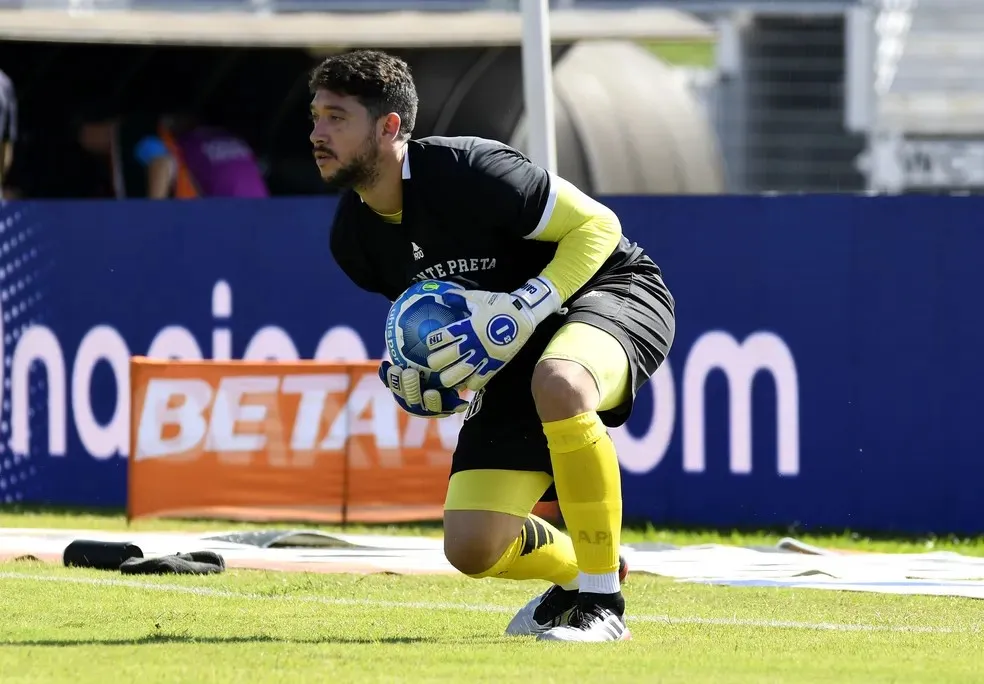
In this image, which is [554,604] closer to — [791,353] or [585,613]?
[585,613]

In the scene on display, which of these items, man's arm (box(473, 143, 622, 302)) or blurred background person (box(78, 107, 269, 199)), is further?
blurred background person (box(78, 107, 269, 199))

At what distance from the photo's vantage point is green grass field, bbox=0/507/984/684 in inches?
211

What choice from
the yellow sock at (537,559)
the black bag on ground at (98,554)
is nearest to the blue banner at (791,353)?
the black bag on ground at (98,554)

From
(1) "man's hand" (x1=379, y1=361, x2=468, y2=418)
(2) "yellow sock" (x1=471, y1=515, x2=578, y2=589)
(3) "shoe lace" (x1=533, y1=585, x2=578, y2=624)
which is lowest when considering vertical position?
(3) "shoe lace" (x1=533, y1=585, x2=578, y2=624)

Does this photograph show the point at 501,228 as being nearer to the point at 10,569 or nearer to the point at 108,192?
the point at 10,569

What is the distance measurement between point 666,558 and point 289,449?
8.98ft

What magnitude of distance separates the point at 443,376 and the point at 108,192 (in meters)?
12.2

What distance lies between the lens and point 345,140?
618 cm

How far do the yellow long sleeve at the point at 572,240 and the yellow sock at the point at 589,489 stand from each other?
498 mm

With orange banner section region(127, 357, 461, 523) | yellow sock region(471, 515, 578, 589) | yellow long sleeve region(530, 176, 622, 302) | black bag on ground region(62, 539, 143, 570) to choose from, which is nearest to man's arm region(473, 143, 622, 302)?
yellow long sleeve region(530, 176, 622, 302)

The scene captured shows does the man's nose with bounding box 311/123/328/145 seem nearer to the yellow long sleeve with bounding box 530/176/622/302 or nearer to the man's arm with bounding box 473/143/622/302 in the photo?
the man's arm with bounding box 473/143/622/302

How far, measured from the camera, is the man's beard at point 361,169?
20.3 feet

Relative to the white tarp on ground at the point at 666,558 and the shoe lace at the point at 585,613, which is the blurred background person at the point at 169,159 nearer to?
the white tarp on ground at the point at 666,558

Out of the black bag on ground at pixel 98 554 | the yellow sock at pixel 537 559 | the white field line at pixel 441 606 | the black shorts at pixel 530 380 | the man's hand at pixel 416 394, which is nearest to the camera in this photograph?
the man's hand at pixel 416 394
